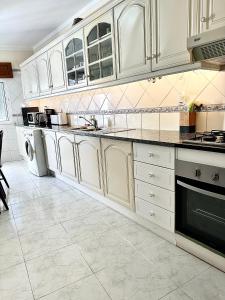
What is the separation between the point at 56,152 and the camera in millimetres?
3537

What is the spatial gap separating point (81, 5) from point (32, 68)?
1743mm

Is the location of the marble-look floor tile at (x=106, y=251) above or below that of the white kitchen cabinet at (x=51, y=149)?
below

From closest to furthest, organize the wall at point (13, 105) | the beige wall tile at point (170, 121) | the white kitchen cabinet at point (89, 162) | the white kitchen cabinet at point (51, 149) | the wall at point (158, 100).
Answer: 1. the wall at point (158, 100)
2. the beige wall tile at point (170, 121)
3. the white kitchen cabinet at point (89, 162)
4. the white kitchen cabinet at point (51, 149)
5. the wall at point (13, 105)

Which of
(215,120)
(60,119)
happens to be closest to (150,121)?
(215,120)

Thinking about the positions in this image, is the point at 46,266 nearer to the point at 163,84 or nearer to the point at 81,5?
the point at 163,84

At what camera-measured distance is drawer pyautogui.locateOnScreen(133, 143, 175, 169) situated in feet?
5.51

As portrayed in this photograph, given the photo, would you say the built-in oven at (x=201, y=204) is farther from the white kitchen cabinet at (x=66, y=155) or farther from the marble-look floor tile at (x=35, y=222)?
the white kitchen cabinet at (x=66, y=155)

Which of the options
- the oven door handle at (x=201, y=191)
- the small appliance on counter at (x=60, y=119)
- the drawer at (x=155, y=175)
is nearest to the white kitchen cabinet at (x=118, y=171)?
the drawer at (x=155, y=175)

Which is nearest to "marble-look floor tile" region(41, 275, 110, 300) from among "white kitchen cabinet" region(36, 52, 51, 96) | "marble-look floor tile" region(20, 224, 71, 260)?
"marble-look floor tile" region(20, 224, 71, 260)

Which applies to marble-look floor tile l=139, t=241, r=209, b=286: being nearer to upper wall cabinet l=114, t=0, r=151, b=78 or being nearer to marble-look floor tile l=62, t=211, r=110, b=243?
marble-look floor tile l=62, t=211, r=110, b=243

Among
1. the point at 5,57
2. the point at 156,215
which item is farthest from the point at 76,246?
the point at 5,57

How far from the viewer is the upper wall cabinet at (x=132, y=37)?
6.40 feet

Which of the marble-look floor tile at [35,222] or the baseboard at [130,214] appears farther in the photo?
the marble-look floor tile at [35,222]

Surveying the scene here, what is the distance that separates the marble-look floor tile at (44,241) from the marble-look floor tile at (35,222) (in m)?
0.08
